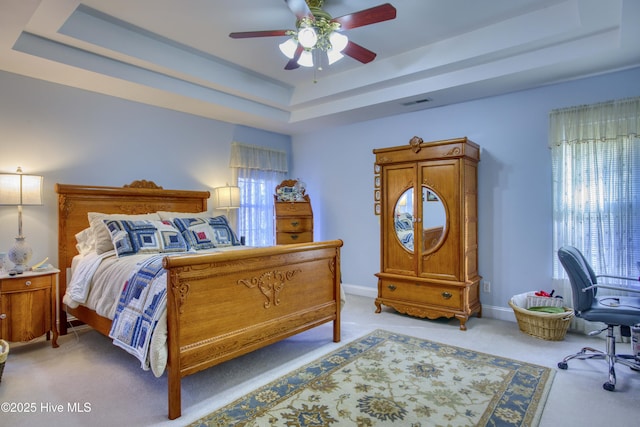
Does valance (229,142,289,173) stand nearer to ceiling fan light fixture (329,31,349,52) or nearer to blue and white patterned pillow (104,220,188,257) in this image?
blue and white patterned pillow (104,220,188,257)

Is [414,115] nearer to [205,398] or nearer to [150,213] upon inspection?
[150,213]

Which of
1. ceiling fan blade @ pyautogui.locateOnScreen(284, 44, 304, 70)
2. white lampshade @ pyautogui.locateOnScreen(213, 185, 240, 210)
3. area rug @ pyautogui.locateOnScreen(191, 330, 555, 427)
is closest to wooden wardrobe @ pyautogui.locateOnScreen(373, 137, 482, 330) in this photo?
area rug @ pyautogui.locateOnScreen(191, 330, 555, 427)

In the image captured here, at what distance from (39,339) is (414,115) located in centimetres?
466

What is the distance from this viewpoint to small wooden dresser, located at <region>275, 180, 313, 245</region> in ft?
16.4

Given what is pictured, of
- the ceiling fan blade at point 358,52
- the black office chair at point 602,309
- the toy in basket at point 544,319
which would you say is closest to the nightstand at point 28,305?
the ceiling fan blade at point 358,52

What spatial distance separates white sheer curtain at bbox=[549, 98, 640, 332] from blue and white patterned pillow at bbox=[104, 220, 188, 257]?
12.3 feet

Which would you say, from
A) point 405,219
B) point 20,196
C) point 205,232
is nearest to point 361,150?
point 405,219

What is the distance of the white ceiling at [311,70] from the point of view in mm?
2727

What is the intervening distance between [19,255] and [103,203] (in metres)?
0.92

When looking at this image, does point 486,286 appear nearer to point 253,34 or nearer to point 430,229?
point 430,229

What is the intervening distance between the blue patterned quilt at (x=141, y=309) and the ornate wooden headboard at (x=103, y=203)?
1.46 metres

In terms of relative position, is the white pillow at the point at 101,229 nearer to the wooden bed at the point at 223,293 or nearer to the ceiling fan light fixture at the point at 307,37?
the wooden bed at the point at 223,293

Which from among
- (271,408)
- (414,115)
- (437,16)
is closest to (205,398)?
(271,408)

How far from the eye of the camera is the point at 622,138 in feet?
10.2
